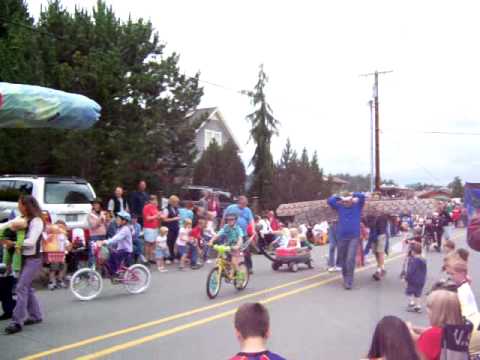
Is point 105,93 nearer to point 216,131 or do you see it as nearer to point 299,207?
point 299,207

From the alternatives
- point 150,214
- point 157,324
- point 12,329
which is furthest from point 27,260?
point 150,214

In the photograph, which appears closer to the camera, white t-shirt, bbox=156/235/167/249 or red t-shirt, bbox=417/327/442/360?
red t-shirt, bbox=417/327/442/360

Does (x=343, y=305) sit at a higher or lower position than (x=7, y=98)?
lower

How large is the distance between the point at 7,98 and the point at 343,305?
6.82 m

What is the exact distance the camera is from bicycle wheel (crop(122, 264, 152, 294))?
10344 mm

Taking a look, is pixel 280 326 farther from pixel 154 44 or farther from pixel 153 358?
pixel 154 44

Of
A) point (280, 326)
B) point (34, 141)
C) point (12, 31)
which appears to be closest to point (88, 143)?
point (34, 141)

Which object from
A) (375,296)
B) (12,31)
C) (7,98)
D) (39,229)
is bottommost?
(375,296)

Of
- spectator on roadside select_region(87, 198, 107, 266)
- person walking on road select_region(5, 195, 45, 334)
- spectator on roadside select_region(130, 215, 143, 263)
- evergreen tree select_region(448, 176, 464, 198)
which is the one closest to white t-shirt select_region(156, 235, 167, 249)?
spectator on roadside select_region(130, 215, 143, 263)

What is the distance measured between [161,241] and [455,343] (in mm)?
11385

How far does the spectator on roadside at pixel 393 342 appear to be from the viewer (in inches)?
131

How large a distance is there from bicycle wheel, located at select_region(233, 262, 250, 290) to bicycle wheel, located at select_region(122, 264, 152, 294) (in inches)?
66.3

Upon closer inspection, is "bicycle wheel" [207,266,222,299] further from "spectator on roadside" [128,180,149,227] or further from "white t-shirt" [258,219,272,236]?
"white t-shirt" [258,219,272,236]

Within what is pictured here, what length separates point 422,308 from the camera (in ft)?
30.6
